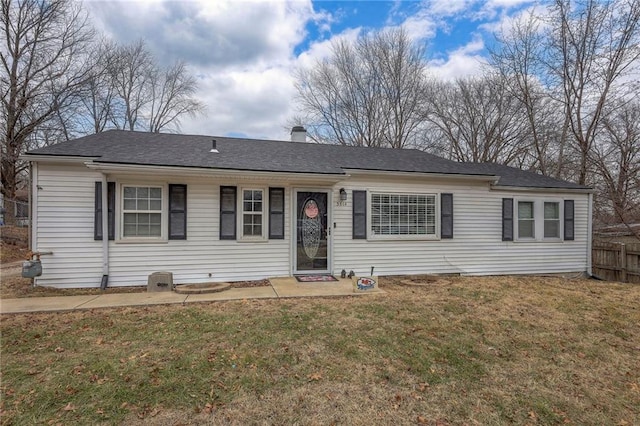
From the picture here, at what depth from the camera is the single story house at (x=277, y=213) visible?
6.39m

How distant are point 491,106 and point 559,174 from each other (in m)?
6.23

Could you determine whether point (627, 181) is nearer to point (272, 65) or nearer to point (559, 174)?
point (559, 174)

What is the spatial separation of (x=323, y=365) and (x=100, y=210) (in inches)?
220

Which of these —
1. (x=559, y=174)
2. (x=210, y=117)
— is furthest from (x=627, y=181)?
(x=210, y=117)

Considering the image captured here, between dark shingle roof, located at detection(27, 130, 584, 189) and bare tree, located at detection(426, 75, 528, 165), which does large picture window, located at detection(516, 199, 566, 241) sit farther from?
bare tree, located at detection(426, 75, 528, 165)

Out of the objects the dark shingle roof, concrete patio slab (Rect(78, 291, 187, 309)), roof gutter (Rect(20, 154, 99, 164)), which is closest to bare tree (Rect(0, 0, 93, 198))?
the dark shingle roof

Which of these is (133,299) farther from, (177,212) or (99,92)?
(99,92)

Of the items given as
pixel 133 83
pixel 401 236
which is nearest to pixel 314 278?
pixel 401 236

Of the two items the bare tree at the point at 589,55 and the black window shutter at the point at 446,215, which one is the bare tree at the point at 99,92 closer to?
the black window shutter at the point at 446,215

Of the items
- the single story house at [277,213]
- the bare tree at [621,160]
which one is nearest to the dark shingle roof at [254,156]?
the single story house at [277,213]

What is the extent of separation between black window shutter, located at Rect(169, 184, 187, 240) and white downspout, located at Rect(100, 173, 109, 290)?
114 cm

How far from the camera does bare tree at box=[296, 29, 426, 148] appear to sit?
1853 centimetres

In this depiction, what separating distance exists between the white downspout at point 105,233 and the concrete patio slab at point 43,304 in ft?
2.24

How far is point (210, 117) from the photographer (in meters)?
22.3
